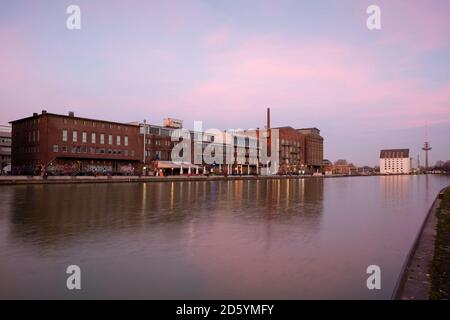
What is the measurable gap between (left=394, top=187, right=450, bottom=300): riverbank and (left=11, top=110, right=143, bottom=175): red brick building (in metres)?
62.5

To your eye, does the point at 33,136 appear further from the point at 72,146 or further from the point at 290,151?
the point at 290,151

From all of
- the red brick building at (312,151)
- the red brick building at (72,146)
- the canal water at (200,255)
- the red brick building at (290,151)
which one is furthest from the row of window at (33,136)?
the red brick building at (312,151)

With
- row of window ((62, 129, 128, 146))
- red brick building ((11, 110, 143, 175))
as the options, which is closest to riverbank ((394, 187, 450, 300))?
red brick building ((11, 110, 143, 175))

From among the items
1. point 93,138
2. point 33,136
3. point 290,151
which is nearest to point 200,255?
point 93,138

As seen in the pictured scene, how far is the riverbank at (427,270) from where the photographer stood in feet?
19.5

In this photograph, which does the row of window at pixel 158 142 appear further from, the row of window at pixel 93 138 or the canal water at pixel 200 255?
the canal water at pixel 200 255

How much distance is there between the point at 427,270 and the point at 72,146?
70.0 m

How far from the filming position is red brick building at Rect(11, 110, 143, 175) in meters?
64.9

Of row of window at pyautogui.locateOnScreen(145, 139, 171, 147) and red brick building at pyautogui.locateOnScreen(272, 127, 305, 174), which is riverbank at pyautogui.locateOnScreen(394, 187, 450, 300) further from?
red brick building at pyautogui.locateOnScreen(272, 127, 305, 174)

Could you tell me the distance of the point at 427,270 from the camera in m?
7.13
